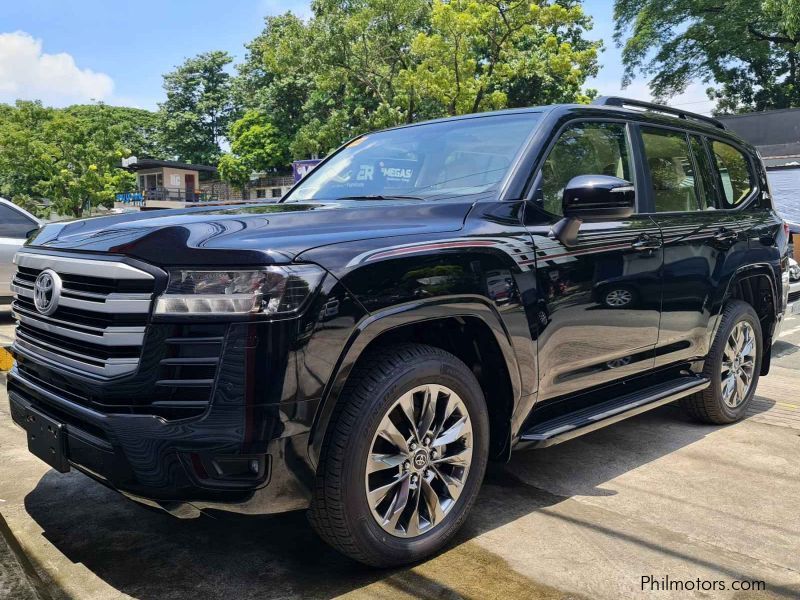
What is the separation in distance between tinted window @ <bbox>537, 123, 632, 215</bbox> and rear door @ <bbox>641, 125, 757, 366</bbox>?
8.7 inches

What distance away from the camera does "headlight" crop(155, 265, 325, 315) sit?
7.40ft

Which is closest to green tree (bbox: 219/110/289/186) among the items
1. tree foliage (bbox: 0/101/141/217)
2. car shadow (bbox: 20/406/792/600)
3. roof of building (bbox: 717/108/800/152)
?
tree foliage (bbox: 0/101/141/217)

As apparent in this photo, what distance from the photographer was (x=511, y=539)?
9.90 feet

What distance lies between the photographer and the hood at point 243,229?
7.68ft

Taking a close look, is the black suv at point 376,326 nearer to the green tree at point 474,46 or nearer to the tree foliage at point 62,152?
the green tree at point 474,46

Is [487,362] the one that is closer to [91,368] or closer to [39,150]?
[91,368]

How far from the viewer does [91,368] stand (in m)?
2.45

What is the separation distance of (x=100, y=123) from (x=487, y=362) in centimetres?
4248

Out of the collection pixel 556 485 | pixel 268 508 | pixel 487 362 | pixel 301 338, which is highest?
pixel 301 338

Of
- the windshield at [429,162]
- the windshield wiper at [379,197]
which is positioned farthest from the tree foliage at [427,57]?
the windshield wiper at [379,197]

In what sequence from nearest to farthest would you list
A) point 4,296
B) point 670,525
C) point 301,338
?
1. point 301,338
2. point 670,525
3. point 4,296

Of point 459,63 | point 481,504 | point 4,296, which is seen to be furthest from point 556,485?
point 459,63

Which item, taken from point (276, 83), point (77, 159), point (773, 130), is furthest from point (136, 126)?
point (773, 130)

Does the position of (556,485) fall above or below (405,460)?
below
